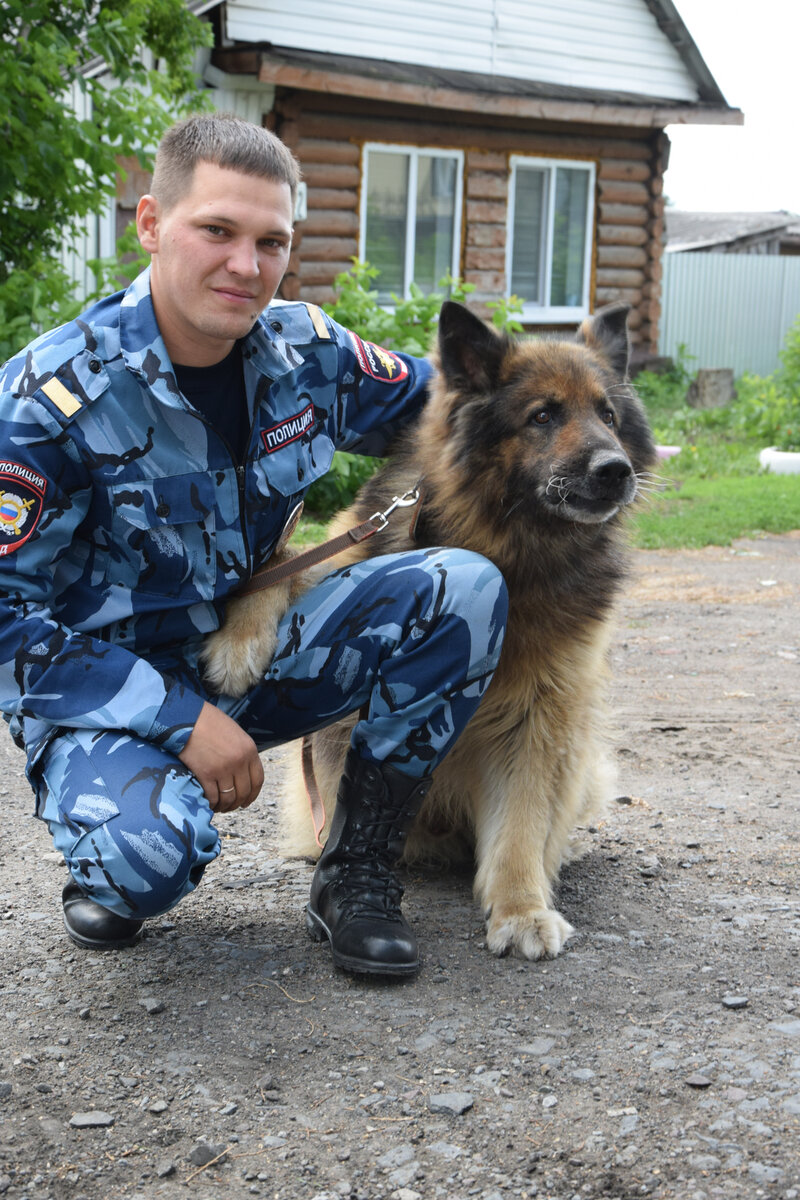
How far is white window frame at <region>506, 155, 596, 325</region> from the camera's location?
1473cm

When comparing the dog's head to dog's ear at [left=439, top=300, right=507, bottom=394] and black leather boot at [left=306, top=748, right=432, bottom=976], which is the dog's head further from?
black leather boot at [left=306, top=748, right=432, bottom=976]

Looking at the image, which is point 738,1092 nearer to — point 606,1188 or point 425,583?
point 606,1188

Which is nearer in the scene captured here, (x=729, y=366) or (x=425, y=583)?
(x=425, y=583)

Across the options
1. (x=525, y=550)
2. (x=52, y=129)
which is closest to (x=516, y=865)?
(x=525, y=550)

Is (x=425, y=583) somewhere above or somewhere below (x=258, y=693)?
above

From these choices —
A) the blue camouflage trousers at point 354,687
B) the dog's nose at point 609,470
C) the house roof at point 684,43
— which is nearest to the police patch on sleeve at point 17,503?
the blue camouflage trousers at point 354,687

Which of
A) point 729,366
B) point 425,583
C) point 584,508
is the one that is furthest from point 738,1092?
point 729,366

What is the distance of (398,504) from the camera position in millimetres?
3197

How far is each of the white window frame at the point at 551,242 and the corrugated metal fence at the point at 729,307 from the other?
11.3ft

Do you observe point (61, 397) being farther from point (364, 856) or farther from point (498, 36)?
point (498, 36)

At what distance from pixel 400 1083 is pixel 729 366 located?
18.8m

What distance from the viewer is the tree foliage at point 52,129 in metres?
6.38

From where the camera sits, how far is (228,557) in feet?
9.14

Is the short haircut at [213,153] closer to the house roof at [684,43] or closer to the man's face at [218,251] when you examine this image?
the man's face at [218,251]
